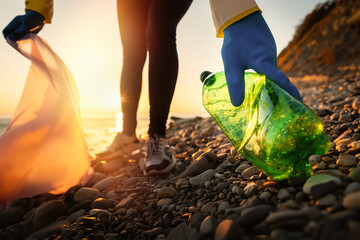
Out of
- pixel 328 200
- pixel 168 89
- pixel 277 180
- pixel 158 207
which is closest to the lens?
pixel 328 200

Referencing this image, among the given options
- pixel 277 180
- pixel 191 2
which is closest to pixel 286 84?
pixel 277 180

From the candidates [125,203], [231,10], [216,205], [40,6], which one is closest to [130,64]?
[40,6]

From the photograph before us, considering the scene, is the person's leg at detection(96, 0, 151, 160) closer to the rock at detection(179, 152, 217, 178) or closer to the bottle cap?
the bottle cap

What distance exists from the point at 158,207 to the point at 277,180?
0.70m

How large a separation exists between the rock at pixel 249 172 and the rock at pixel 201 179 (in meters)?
0.22

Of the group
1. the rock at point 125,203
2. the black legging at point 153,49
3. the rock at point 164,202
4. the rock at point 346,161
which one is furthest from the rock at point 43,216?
the rock at point 346,161

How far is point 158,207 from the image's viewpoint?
50.4 inches

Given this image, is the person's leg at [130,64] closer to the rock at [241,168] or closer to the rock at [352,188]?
the rock at [241,168]

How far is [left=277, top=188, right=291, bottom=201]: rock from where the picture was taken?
807 millimetres

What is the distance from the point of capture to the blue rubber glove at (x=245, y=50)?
3.73ft

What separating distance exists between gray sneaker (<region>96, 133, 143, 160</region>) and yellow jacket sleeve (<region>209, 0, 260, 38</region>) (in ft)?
5.54

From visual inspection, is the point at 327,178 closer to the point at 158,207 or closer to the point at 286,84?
the point at 286,84

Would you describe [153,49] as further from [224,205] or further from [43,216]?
[43,216]

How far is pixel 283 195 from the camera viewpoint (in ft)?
2.69
